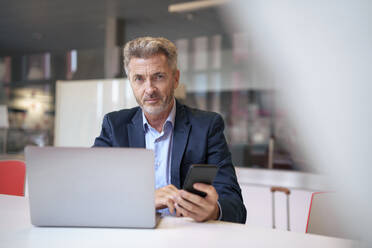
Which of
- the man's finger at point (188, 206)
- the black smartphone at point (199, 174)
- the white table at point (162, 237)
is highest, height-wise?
the black smartphone at point (199, 174)

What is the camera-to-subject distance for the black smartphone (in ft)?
2.86

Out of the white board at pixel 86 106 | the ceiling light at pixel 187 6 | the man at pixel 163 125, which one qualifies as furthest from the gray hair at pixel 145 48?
the ceiling light at pixel 187 6

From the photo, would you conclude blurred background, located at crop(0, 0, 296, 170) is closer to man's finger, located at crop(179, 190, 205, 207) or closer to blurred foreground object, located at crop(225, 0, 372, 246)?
man's finger, located at crop(179, 190, 205, 207)

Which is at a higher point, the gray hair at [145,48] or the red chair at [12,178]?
the gray hair at [145,48]

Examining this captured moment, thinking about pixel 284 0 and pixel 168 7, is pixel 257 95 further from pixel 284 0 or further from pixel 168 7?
pixel 284 0

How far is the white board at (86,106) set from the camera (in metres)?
4.60

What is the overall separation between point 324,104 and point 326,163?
3cm

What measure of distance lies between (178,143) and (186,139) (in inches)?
1.5

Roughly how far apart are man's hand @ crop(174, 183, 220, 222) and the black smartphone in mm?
20

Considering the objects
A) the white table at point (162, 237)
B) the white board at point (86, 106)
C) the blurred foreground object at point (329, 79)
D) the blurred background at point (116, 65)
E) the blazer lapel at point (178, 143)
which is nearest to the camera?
the blurred foreground object at point (329, 79)

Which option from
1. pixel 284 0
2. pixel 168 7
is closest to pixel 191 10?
pixel 168 7

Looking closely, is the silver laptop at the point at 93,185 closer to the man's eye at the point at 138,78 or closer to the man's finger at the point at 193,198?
the man's finger at the point at 193,198

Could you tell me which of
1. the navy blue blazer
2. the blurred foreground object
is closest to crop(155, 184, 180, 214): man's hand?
the navy blue blazer

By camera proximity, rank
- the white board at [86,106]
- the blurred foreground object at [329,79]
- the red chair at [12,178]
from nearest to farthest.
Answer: the blurred foreground object at [329,79]
the red chair at [12,178]
the white board at [86,106]
